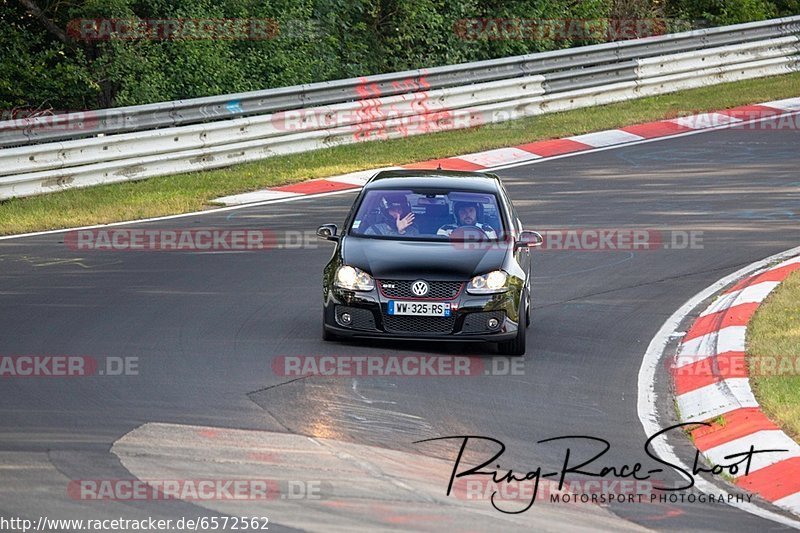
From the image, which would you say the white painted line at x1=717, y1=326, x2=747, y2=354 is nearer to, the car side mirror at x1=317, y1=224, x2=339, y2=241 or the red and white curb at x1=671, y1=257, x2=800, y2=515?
the red and white curb at x1=671, y1=257, x2=800, y2=515

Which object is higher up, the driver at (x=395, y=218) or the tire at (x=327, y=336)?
the driver at (x=395, y=218)

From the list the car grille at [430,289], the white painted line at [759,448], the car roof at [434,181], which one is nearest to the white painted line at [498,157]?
the car roof at [434,181]

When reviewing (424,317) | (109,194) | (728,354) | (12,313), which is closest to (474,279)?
Result: (424,317)

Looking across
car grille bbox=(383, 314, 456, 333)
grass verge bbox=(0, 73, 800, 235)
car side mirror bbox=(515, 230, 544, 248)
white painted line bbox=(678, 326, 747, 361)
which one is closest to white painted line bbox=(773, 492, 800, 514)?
white painted line bbox=(678, 326, 747, 361)

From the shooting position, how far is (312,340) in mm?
11781

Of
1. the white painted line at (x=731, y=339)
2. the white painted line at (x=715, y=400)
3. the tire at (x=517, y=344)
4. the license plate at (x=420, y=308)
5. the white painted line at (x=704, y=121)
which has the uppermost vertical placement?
the license plate at (x=420, y=308)

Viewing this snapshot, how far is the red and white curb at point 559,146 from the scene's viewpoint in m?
20.1

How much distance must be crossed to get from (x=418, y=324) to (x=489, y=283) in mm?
704

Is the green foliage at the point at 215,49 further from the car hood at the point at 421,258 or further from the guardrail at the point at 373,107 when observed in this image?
the car hood at the point at 421,258

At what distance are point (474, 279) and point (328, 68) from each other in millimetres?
17015

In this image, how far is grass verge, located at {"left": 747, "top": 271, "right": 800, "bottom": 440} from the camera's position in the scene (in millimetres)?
9570

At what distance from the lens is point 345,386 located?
1024cm

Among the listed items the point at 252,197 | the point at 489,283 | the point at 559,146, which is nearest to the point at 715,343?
the point at 489,283

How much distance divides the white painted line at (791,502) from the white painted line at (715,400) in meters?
1.81
